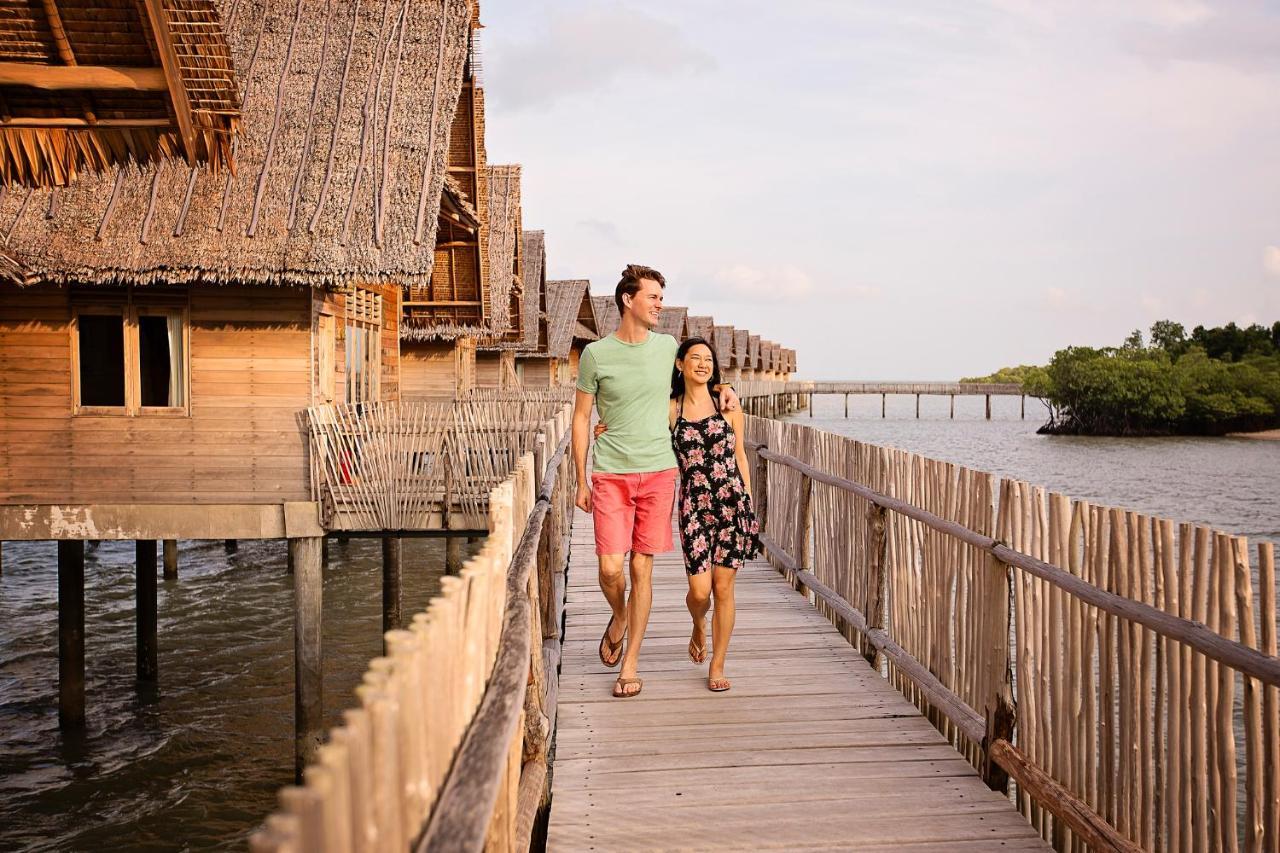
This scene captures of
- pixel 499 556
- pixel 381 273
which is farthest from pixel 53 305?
pixel 499 556

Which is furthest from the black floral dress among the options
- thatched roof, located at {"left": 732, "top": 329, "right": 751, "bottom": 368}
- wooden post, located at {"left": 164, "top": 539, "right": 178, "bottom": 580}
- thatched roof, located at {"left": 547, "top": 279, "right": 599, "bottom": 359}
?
thatched roof, located at {"left": 732, "top": 329, "right": 751, "bottom": 368}

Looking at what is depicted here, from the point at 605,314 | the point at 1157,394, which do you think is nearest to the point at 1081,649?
the point at 605,314

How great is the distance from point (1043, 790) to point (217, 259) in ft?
31.2

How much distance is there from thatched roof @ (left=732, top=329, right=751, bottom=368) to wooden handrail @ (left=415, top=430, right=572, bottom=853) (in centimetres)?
7624

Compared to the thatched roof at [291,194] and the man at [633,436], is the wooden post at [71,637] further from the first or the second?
the man at [633,436]

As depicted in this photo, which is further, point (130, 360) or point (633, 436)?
point (130, 360)

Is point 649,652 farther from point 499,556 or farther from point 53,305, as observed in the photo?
point 53,305

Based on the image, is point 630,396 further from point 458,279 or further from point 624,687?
point 458,279

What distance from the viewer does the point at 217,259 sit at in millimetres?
10781

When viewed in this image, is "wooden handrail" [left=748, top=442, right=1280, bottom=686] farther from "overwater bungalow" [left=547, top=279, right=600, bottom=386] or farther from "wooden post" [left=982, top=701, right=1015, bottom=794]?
"overwater bungalow" [left=547, top=279, right=600, bottom=386]

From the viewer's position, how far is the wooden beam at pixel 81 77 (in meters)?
6.36

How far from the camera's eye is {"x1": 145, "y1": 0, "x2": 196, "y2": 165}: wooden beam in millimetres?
6266

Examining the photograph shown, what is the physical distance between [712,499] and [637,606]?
65cm

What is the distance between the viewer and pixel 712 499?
17.5ft
